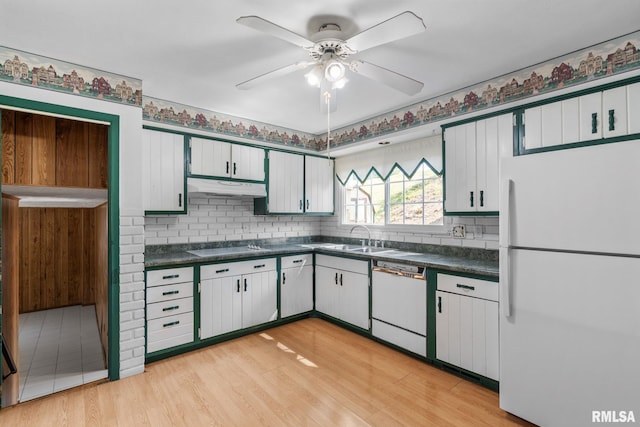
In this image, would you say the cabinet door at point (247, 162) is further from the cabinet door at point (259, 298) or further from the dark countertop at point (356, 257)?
the cabinet door at point (259, 298)

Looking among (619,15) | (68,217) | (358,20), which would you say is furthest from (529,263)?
(68,217)

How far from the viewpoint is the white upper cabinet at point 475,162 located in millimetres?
2723

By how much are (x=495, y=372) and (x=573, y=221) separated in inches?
51.2

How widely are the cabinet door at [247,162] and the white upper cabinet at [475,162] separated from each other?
219 cm

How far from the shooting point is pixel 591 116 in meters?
2.24

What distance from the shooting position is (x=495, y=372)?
7.98 feet

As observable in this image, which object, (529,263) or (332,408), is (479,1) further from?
(332,408)

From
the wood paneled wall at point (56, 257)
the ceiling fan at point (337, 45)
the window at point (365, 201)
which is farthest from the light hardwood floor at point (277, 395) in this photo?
the wood paneled wall at point (56, 257)

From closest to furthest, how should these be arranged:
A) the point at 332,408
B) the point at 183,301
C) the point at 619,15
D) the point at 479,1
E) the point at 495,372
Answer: the point at 479,1 → the point at 619,15 → the point at 332,408 → the point at 495,372 → the point at 183,301

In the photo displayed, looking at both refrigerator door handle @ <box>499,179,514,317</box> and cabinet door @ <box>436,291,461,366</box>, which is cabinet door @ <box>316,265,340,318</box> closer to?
cabinet door @ <box>436,291,461,366</box>

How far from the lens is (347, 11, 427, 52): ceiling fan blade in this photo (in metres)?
1.49

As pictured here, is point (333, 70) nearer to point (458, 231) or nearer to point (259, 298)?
point (458, 231)

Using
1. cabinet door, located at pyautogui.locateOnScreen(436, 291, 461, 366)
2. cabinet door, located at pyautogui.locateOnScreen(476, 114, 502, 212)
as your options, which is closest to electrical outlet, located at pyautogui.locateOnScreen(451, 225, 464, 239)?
cabinet door, located at pyautogui.locateOnScreen(476, 114, 502, 212)

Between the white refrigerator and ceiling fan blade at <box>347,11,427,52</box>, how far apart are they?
1137mm
